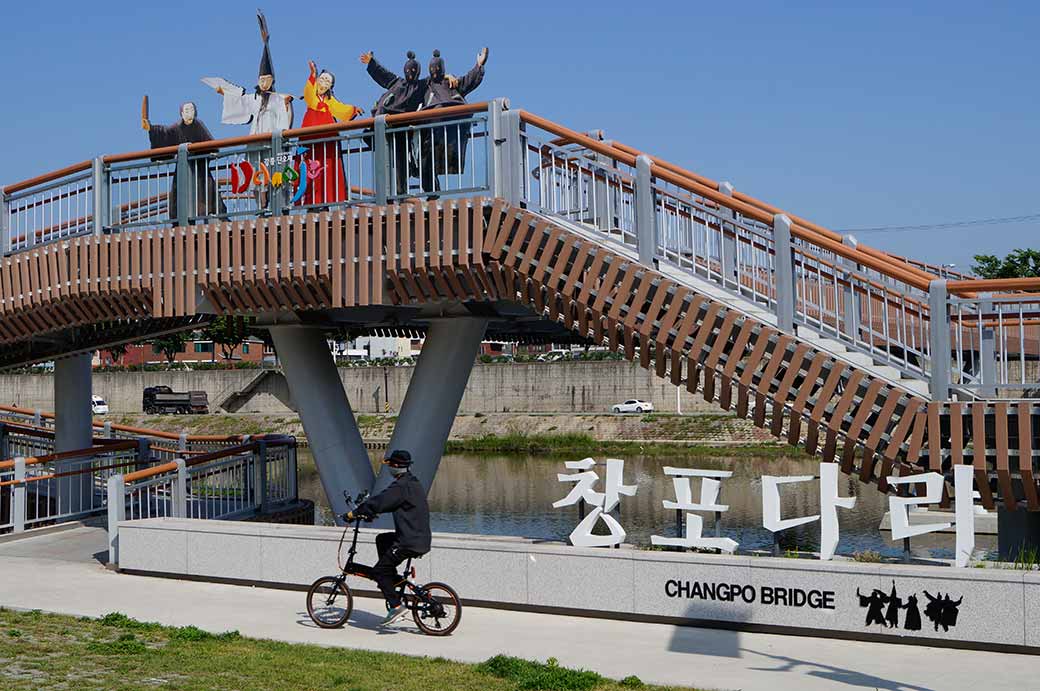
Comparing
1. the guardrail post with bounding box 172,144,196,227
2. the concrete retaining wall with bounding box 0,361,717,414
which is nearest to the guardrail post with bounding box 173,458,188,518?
the guardrail post with bounding box 172,144,196,227

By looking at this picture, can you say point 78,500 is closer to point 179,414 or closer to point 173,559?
point 173,559

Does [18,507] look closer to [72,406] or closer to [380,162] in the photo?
[72,406]

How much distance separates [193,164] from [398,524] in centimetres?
821

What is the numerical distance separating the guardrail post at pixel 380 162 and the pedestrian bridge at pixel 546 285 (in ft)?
0.08

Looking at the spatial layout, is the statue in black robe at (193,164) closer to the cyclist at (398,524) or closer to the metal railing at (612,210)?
the metal railing at (612,210)

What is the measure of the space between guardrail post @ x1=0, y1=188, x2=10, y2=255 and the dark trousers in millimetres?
10713

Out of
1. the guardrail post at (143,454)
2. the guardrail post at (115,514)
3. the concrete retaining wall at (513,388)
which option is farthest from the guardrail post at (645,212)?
the concrete retaining wall at (513,388)

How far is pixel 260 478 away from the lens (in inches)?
808

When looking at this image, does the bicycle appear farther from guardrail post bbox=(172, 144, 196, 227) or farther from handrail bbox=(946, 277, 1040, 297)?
guardrail post bbox=(172, 144, 196, 227)

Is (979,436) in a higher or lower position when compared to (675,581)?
higher

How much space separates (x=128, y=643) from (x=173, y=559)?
397 cm

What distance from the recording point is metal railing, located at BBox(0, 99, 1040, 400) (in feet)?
41.1

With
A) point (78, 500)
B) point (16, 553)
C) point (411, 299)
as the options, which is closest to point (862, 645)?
point (411, 299)

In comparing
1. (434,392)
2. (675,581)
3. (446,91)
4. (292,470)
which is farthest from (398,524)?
(292,470)
